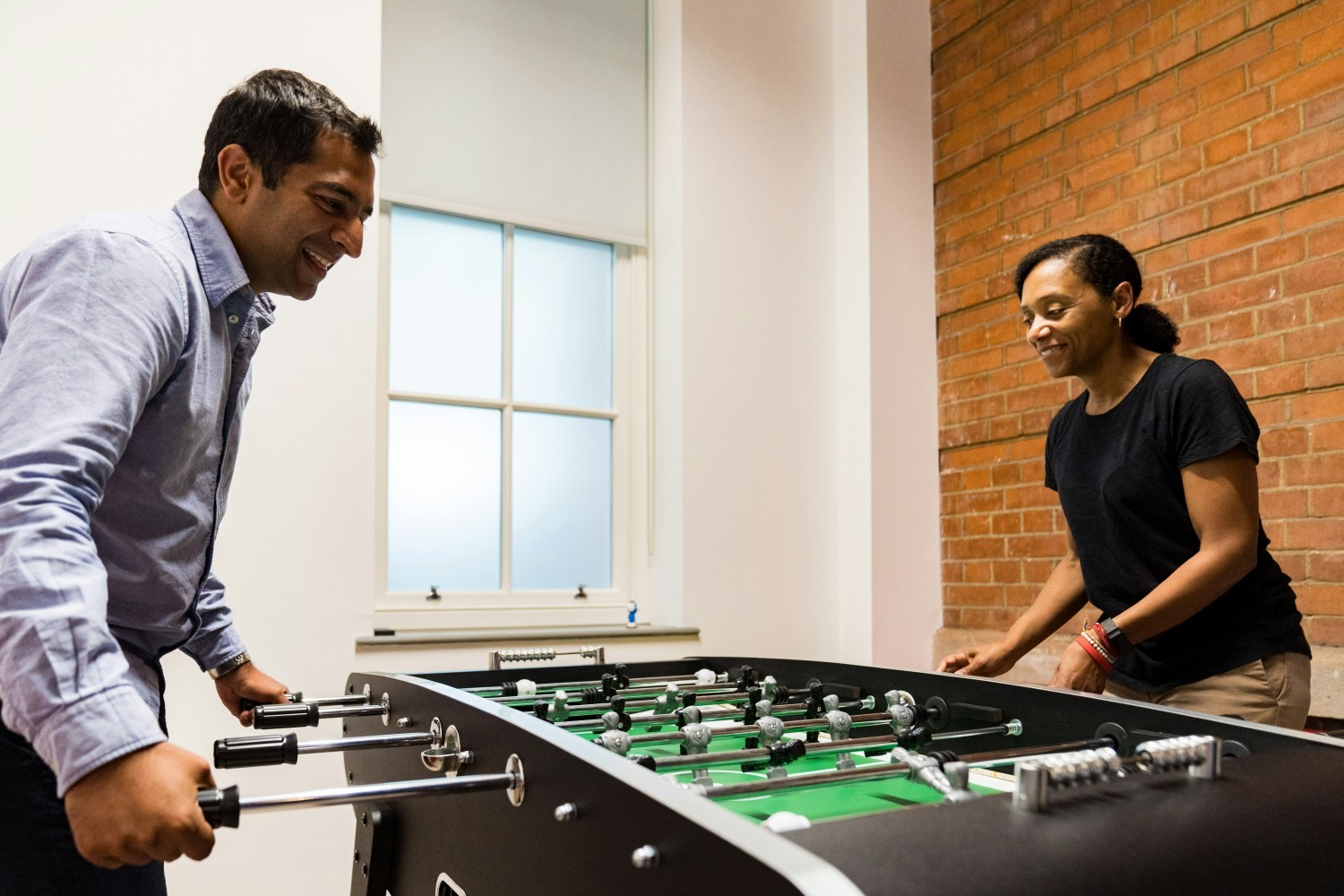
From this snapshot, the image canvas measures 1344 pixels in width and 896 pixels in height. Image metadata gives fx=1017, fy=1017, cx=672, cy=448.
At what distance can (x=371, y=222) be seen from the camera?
9.94 feet

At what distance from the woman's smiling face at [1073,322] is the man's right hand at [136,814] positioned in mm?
1724

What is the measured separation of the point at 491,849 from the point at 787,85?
3350mm

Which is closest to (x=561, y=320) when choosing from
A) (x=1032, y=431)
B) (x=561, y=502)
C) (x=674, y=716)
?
(x=561, y=502)

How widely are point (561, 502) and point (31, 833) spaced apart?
2428mm

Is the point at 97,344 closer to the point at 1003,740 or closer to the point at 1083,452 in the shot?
the point at 1003,740

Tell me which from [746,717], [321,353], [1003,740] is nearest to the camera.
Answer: [1003,740]

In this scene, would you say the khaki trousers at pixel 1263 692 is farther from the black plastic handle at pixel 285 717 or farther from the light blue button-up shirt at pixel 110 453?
the light blue button-up shirt at pixel 110 453

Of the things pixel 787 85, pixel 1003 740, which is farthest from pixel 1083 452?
pixel 787 85

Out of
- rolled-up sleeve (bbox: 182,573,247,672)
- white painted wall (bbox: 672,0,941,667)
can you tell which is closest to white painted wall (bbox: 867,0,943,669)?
white painted wall (bbox: 672,0,941,667)

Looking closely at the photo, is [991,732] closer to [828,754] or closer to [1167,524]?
[828,754]

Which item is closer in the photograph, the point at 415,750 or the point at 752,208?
the point at 415,750

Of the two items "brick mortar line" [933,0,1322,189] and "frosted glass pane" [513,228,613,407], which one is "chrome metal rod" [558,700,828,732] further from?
"brick mortar line" [933,0,1322,189]

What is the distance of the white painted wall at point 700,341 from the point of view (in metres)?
2.68

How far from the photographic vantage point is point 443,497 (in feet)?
11.0
